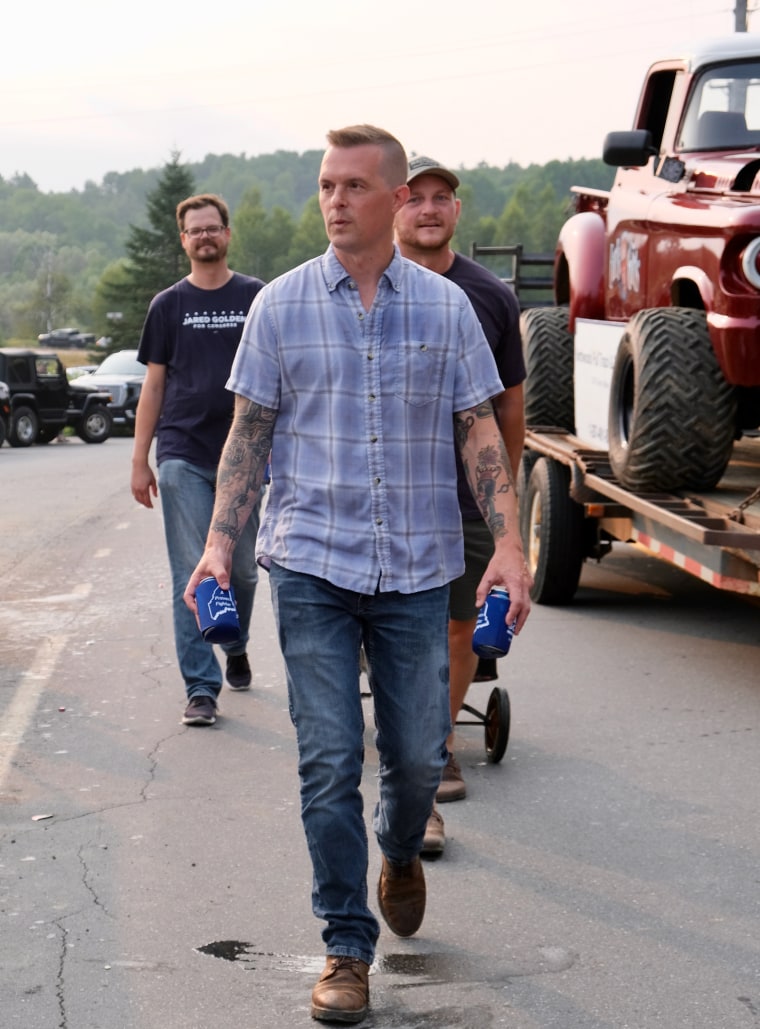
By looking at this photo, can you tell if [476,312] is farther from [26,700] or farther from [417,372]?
[26,700]

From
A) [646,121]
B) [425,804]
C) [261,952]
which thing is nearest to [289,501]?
[425,804]

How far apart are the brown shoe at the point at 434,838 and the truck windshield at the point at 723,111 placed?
16.5 feet

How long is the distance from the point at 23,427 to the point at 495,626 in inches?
1137

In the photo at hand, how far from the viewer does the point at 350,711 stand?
393 centimetres

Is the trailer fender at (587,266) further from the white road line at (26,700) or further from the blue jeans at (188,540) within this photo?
the blue jeans at (188,540)

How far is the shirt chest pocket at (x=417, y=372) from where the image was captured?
13.1 ft

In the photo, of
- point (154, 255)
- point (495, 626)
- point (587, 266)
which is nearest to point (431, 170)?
point (495, 626)

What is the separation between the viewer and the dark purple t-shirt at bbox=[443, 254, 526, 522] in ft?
17.7

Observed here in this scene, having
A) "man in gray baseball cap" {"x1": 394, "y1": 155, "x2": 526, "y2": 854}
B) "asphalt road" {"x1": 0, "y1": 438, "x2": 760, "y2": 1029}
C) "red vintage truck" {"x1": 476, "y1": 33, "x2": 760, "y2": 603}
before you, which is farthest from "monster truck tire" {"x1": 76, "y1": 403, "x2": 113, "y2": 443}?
"man in gray baseball cap" {"x1": 394, "y1": 155, "x2": 526, "y2": 854}

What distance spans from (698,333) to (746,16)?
91.8 feet

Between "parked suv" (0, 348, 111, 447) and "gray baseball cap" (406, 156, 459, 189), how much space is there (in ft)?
87.2

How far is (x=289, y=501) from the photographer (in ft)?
13.1

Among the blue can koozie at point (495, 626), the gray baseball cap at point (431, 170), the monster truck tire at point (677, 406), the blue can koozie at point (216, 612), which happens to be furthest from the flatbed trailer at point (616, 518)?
the blue can koozie at point (216, 612)

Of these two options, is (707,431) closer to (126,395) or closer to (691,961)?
(691,961)
